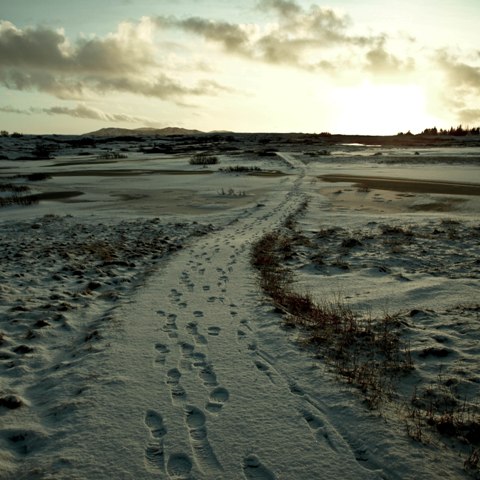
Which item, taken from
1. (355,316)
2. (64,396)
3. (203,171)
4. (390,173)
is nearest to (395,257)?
(355,316)

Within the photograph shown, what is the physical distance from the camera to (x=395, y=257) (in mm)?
11109

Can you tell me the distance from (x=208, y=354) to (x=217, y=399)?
3.70ft

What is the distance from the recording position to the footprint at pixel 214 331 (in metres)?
6.73

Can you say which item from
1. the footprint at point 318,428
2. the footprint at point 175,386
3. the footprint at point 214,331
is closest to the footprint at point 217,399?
the footprint at point 175,386

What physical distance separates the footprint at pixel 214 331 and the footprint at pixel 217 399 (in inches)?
62.1

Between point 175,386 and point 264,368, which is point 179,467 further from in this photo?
point 264,368

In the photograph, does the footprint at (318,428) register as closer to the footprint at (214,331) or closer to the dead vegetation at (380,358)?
the dead vegetation at (380,358)

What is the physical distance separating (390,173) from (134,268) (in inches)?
1066

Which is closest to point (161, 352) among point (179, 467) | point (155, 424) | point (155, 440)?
point (155, 424)

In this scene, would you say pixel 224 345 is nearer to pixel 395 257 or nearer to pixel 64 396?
pixel 64 396

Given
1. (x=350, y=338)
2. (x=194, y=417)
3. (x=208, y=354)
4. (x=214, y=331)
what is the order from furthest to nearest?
(x=214, y=331)
(x=350, y=338)
(x=208, y=354)
(x=194, y=417)

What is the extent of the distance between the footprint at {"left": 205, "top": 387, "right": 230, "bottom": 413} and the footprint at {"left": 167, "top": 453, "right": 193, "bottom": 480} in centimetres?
75

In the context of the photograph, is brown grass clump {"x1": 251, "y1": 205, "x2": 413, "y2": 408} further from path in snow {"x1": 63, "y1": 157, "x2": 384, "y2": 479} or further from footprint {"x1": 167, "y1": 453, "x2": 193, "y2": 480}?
footprint {"x1": 167, "y1": 453, "x2": 193, "y2": 480}

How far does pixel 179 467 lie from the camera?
3.90 metres
